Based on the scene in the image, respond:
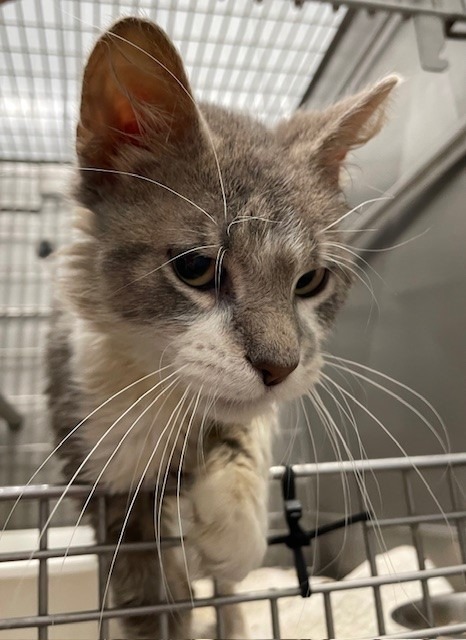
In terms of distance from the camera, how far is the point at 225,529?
664 millimetres

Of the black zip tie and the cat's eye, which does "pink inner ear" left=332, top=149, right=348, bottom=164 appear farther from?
the black zip tie

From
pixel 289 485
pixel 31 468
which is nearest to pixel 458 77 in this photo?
pixel 289 485

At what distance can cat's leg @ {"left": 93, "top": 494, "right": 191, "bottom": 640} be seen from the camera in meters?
0.71

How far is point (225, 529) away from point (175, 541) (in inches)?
3.9

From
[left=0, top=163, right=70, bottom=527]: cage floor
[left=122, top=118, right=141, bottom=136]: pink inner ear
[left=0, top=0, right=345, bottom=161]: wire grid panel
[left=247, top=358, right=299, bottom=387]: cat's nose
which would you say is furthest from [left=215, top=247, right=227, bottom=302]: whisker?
[left=0, top=163, right=70, bottom=527]: cage floor

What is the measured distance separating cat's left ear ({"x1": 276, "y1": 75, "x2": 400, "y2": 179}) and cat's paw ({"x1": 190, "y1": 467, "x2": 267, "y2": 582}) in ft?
1.53

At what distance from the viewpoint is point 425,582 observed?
0.57 meters

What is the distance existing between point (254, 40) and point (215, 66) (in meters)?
0.10

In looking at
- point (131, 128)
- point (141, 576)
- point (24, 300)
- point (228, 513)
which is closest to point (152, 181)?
point (131, 128)

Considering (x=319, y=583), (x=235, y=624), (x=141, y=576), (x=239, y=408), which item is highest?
(x=239, y=408)

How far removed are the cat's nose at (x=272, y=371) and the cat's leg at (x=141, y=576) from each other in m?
0.27

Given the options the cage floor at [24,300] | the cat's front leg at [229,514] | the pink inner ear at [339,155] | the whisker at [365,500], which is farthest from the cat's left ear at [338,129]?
the cage floor at [24,300]

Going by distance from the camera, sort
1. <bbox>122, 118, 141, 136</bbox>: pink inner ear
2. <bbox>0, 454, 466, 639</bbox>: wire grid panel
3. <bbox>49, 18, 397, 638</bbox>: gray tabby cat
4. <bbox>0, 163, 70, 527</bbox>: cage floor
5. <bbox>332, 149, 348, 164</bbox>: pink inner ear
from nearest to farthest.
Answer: <bbox>0, 454, 466, 639</bbox>: wire grid panel < <bbox>49, 18, 397, 638</bbox>: gray tabby cat < <bbox>122, 118, 141, 136</bbox>: pink inner ear < <bbox>332, 149, 348, 164</bbox>: pink inner ear < <bbox>0, 163, 70, 527</bbox>: cage floor

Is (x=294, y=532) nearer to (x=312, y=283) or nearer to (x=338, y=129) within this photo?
(x=312, y=283)
